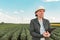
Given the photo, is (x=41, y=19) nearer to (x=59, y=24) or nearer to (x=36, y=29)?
(x=36, y=29)

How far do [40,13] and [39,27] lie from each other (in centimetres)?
28

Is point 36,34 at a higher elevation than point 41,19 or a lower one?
lower

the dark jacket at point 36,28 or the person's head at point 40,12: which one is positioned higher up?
the person's head at point 40,12

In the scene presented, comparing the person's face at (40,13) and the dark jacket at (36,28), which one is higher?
the person's face at (40,13)

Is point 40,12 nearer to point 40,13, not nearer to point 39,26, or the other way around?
point 40,13

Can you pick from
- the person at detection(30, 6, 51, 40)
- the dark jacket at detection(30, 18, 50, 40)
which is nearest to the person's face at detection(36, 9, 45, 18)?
the person at detection(30, 6, 51, 40)

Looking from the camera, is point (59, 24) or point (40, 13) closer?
point (40, 13)

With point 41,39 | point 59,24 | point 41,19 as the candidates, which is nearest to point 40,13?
point 41,19

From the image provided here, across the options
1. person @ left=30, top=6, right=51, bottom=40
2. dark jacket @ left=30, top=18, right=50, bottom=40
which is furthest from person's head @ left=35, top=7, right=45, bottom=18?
dark jacket @ left=30, top=18, right=50, bottom=40

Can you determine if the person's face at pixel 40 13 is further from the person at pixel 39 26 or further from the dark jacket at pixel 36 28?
the dark jacket at pixel 36 28

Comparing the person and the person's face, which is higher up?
the person's face

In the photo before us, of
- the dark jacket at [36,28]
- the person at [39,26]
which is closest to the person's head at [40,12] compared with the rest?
the person at [39,26]

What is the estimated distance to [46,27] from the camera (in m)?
4.22

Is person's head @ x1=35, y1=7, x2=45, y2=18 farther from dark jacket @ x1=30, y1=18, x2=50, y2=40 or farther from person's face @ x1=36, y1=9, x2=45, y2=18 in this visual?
dark jacket @ x1=30, y1=18, x2=50, y2=40
